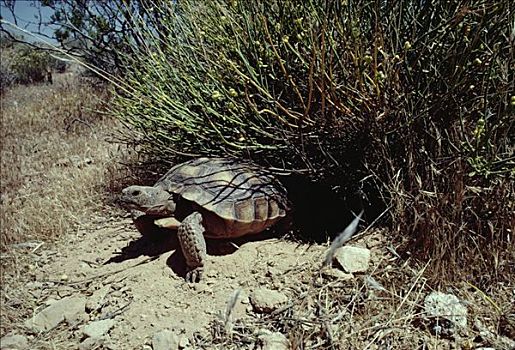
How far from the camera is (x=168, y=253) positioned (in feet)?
9.74

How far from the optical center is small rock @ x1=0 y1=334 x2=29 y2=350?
2.44 meters

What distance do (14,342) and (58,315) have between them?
9.7 inches

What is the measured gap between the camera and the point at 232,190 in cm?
282

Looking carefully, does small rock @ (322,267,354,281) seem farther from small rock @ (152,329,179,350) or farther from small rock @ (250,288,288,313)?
small rock @ (152,329,179,350)

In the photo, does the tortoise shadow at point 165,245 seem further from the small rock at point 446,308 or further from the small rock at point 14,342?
the small rock at point 446,308

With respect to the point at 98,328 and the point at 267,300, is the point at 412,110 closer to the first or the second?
the point at 267,300

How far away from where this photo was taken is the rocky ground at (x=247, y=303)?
2.14 m

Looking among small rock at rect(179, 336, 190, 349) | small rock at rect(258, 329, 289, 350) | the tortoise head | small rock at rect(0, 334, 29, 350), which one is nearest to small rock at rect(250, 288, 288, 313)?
small rock at rect(258, 329, 289, 350)

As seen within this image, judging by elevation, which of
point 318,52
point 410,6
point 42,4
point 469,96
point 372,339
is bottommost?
point 372,339

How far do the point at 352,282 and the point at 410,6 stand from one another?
56.7 inches

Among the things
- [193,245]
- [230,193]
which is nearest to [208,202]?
[230,193]

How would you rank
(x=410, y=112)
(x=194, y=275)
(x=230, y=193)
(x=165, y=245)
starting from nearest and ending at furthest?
(x=410, y=112)
(x=194, y=275)
(x=230, y=193)
(x=165, y=245)

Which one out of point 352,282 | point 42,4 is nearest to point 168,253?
point 352,282

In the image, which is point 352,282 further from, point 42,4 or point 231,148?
point 42,4
